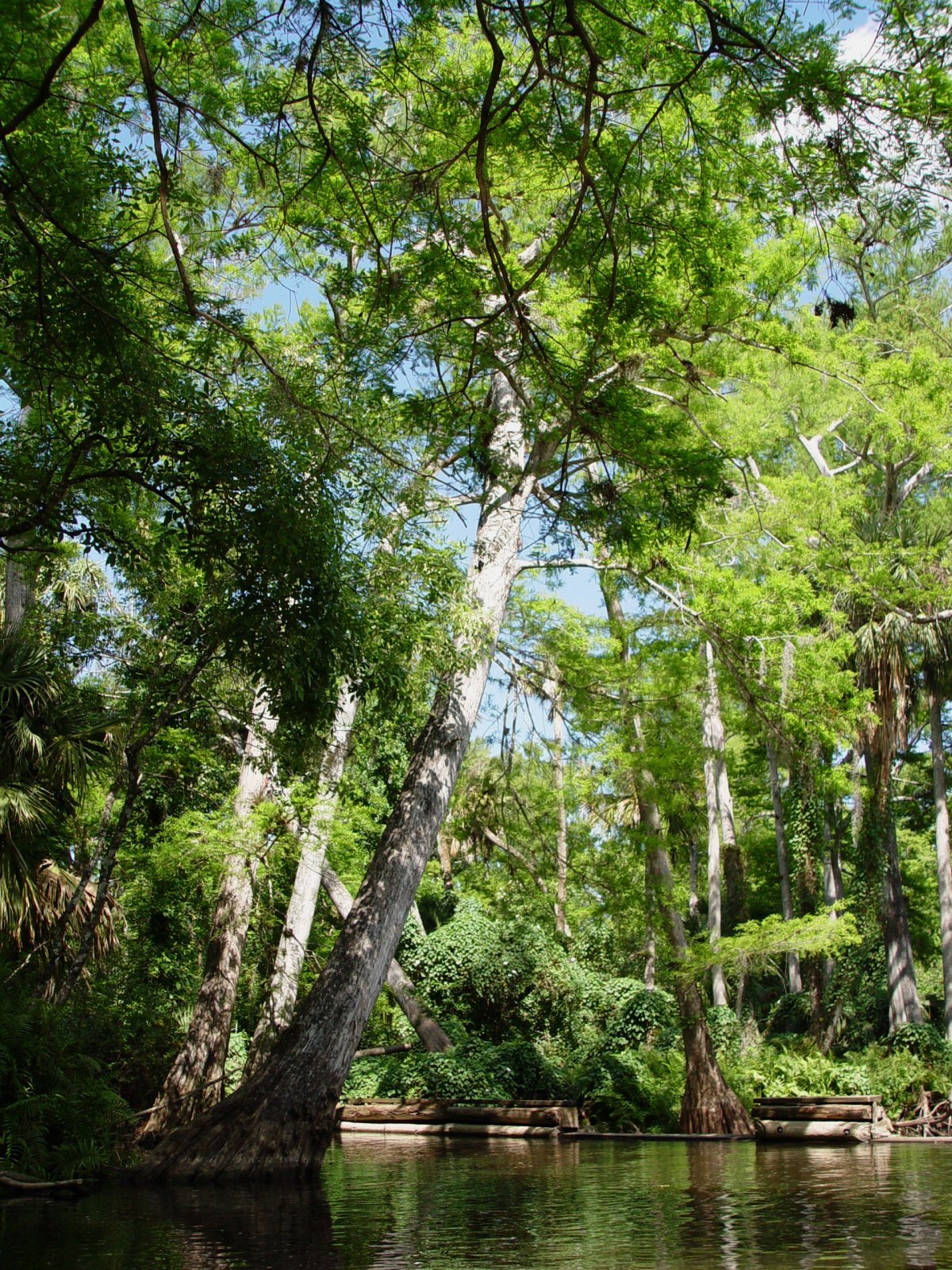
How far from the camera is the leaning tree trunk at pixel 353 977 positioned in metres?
8.15

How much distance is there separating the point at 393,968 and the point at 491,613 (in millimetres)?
9486

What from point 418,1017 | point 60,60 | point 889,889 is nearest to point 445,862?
point 418,1017

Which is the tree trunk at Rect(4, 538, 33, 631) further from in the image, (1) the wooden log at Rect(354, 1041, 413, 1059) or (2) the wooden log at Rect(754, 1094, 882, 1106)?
(2) the wooden log at Rect(754, 1094, 882, 1106)

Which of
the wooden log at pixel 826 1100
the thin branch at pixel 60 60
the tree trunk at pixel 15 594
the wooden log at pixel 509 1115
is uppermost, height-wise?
the tree trunk at pixel 15 594

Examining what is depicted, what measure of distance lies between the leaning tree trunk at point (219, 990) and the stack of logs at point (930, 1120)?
30.6ft

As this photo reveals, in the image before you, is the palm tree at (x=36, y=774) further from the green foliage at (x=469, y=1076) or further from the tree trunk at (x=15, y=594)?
the green foliage at (x=469, y=1076)

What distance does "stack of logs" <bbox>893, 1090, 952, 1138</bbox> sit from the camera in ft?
48.2

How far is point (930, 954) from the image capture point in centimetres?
2806

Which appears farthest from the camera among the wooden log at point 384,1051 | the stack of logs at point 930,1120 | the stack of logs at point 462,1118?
the wooden log at point 384,1051

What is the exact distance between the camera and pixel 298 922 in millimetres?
14188

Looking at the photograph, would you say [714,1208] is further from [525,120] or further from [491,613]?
[525,120]

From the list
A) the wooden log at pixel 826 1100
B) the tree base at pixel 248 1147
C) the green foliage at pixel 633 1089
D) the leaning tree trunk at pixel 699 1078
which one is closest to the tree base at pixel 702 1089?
the leaning tree trunk at pixel 699 1078

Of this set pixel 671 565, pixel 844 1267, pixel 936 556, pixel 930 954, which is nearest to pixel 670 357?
pixel 671 565

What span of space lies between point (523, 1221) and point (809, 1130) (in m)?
8.67
